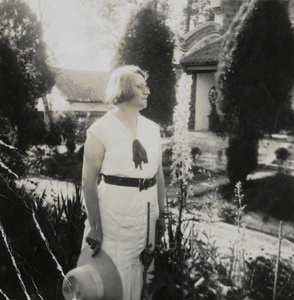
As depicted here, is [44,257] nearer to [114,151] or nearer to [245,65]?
[114,151]

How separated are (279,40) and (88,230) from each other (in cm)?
184

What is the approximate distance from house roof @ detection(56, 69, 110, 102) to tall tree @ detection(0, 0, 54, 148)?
10 cm

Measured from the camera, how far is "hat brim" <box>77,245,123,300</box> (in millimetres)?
1921

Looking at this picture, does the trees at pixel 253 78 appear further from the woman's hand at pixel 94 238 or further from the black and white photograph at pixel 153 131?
the woman's hand at pixel 94 238

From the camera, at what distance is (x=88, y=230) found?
1.96 metres

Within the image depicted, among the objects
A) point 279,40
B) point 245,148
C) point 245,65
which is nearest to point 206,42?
point 245,65

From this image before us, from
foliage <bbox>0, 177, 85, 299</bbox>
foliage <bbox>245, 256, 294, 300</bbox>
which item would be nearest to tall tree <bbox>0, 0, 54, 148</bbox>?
foliage <bbox>0, 177, 85, 299</bbox>

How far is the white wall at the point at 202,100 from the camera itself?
2936mm

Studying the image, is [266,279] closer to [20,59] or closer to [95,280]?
[95,280]

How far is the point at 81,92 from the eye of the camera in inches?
113

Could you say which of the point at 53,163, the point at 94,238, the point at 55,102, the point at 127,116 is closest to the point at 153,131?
the point at 127,116

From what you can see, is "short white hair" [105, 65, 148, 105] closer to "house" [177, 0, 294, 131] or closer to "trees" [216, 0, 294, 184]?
"house" [177, 0, 294, 131]

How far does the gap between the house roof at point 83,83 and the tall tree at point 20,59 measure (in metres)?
0.10

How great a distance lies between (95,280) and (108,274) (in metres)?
0.08
